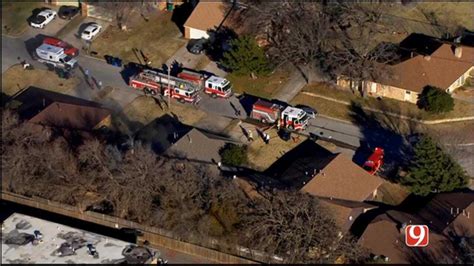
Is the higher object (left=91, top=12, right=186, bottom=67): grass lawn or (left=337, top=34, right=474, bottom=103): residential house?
(left=337, top=34, right=474, bottom=103): residential house

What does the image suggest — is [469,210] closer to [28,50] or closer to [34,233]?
[34,233]

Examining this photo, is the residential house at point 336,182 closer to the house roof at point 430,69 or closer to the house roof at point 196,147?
the house roof at point 196,147

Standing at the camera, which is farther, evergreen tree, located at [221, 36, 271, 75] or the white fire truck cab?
evergreen tree, located at [221, 36, 271, 75]

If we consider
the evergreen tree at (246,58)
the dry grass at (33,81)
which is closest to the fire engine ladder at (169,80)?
the evergreen tree at (246,58)

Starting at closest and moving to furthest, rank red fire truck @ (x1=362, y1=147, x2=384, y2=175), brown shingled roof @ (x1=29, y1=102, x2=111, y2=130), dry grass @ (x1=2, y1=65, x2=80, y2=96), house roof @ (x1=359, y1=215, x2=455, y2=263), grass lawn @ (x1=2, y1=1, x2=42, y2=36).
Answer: house roof @ (x1=359, y1=215, x2=455, y2=263) → red fire truck @ (x1=362, y1=147, x2=384, y2=175) → brown shingled roof @ (x1=29, y1=102, x2=111, y2=130) → dry grass @ (x1=2, y1=65, x2=80, y2=96) → grass lawn @ (x1=2, y1=1, x2=42, y2=36)

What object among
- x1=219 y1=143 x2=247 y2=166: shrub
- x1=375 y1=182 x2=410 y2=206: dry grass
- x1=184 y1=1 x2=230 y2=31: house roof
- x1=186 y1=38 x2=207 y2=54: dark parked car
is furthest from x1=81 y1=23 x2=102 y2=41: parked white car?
x1=375 y1=182 x2=410 y2=206: dry grass

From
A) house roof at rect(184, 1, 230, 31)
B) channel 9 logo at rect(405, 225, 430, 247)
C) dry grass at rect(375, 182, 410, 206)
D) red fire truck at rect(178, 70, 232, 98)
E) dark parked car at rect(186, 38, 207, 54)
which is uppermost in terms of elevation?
channel 9 logo at rect(405, 225, 430, 247)

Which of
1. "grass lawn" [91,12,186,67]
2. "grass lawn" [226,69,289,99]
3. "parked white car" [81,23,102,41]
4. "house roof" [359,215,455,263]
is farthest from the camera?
"parked white car" [81,23,102,41]

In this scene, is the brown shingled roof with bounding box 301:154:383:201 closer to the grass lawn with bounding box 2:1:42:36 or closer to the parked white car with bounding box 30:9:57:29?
the parked white car with bounding box 30:9:57:29
